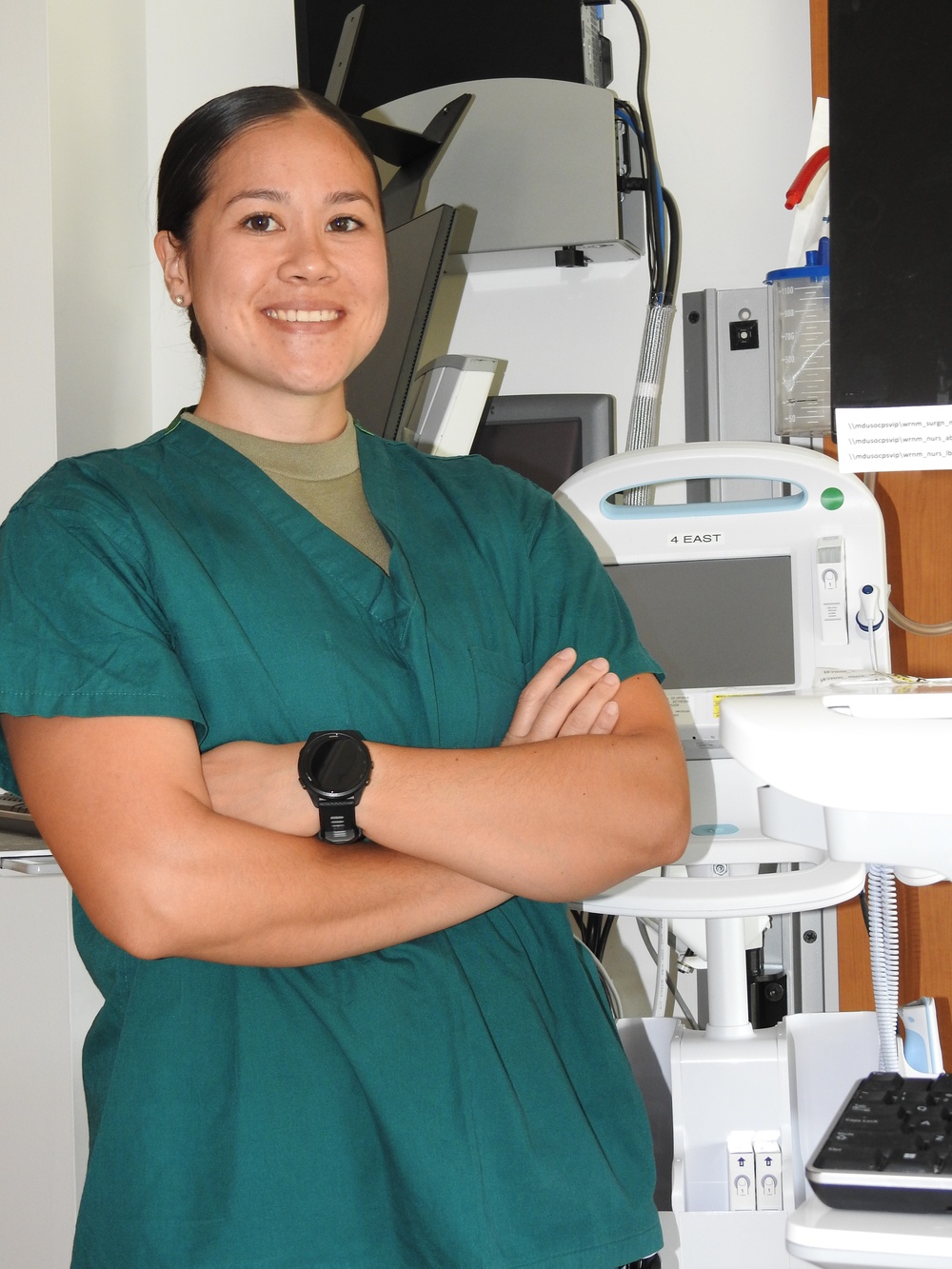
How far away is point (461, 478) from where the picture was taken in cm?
123

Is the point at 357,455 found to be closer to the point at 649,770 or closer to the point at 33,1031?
the point at 649,770

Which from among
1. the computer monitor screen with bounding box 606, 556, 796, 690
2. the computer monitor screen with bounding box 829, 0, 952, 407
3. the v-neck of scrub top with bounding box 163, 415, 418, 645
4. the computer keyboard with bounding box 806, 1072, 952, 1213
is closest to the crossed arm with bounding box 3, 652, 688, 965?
the v-neck of scrub top with bounding box 163, 415, 418, 645

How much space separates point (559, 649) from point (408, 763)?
0.82 feet

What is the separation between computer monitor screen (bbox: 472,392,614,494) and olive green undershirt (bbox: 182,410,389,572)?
3.44 ft

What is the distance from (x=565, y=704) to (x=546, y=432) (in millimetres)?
1218

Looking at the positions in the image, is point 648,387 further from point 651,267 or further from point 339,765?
point 339,765

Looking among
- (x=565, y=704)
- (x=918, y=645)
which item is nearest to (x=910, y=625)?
(x=918, y=645)

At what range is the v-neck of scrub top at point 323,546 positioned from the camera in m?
1.06

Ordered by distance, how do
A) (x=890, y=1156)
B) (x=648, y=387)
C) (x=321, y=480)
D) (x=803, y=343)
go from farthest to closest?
(x=648, y=387)
(x=803, y=343)
(x=321, y=480)
(x=890, y=1156)

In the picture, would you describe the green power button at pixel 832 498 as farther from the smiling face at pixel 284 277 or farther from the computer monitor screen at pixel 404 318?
the smiling face at pixel 284 277

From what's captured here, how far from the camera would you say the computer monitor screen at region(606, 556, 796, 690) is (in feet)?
5.52

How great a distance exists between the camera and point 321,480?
1.17 m

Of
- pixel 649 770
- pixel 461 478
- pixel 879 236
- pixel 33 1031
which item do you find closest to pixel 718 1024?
pixel 649 770

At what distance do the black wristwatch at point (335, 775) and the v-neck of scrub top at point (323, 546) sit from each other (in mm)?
139
